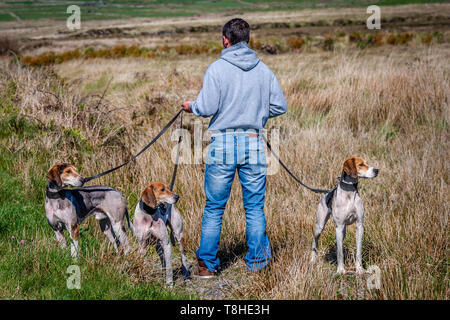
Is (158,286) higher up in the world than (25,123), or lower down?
lower down

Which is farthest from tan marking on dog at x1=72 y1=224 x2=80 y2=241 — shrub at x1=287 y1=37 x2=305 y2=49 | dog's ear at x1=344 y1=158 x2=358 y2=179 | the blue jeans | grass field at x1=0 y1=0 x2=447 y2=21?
grass field at x1=0 y1=0 x2=447 y2=21

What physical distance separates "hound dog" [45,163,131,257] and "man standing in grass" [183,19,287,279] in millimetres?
1042

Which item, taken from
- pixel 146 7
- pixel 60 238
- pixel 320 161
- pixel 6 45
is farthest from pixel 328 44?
pixel 146 7

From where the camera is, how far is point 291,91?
1229cm

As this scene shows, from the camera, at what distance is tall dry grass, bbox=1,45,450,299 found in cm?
438

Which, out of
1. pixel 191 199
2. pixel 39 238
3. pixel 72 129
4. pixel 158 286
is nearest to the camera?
pixel 158 286

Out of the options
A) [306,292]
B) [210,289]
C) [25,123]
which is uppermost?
[25,123]

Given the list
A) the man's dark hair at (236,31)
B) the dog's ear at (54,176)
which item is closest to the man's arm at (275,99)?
the man's dark hair at (236,31)

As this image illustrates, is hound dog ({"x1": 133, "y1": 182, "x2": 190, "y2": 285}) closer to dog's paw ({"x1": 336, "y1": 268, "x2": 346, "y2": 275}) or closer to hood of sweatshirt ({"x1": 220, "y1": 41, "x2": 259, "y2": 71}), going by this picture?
hood of sweatshirt ({"x1": 220, "y1": 41, "x2": 259, "y2": 71})

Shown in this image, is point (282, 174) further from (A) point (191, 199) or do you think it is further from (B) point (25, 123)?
(B) point (25, 123)
